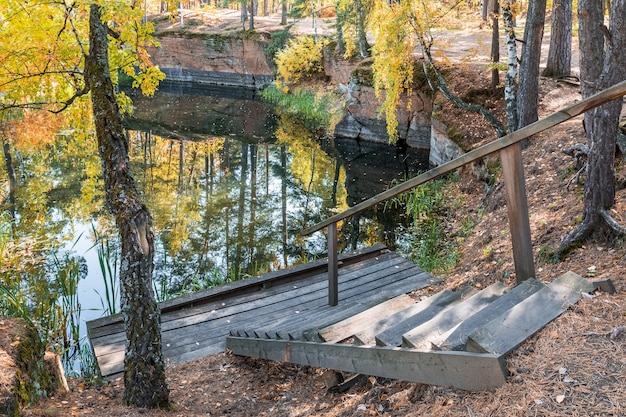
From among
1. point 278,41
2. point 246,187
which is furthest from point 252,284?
point 278,41

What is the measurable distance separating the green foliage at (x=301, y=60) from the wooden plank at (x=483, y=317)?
24267 mm

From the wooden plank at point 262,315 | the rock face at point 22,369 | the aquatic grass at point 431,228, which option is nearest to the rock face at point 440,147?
the aquatic grass at point 431,228

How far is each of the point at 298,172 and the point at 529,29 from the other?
881cm

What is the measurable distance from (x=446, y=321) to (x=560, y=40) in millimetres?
12596

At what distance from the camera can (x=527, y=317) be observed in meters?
3.14

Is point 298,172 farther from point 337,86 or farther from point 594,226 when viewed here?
point 594,226

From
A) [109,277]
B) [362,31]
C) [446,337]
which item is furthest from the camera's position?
[362,31]

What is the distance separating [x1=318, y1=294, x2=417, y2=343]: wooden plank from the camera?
438 cm

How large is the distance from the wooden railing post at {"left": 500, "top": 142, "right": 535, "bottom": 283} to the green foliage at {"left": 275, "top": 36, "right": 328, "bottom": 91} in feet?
78.6

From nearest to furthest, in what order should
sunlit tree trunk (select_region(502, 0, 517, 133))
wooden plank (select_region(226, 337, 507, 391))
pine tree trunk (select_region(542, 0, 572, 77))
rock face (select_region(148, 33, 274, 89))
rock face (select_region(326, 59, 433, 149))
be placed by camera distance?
1. wooden plank (select_region(226, 337, 507, 391))
2. sunlit tree trunk (select_region(502, 0, 517, 133))
3. pine tree trunk (select_region(542, 0, 572, 77))
4. rock face (select_region(326, 59, 433, 149))
5. rock face (select_region(148, 33, 274, 89))

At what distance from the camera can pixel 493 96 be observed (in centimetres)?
1560

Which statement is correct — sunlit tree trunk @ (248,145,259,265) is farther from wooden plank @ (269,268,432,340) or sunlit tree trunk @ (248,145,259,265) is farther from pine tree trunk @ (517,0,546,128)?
pine tree trunk @ (517,0,546,128)

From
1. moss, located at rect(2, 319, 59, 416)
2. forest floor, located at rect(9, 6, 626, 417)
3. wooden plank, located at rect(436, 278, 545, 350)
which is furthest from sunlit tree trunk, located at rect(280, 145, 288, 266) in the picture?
wooden plank, located at rect(436, 278, 545, 350)

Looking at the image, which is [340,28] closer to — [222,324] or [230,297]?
[230,297]
